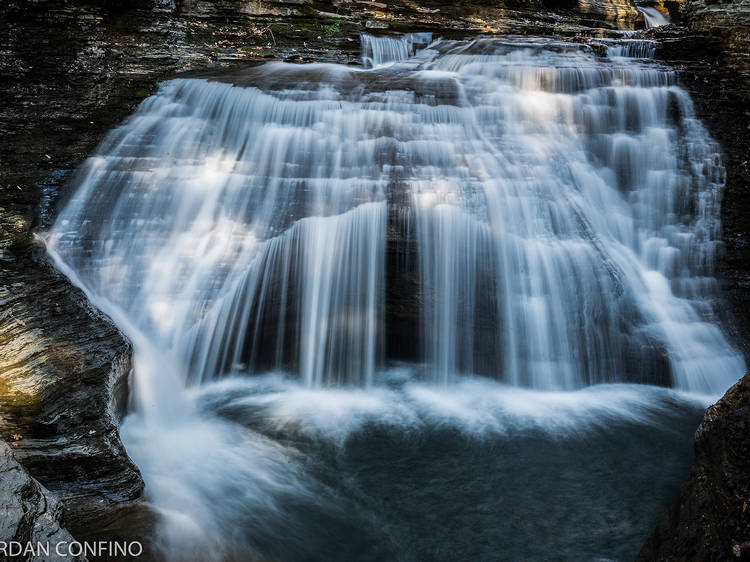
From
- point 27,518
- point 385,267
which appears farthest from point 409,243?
point 27,518

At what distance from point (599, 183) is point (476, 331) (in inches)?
112

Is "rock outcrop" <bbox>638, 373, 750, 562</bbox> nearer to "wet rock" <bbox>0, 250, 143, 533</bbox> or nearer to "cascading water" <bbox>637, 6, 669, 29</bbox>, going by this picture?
"wet rock" <bbox>0, 250, 143, 533</bbox>

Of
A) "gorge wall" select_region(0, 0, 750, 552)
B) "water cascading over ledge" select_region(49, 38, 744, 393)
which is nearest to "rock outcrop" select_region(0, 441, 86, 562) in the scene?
"gorge wall" select_region(0, 0, 750, 552)

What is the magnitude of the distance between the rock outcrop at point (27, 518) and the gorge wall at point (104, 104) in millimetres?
815

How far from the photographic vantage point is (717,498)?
2.83 meters

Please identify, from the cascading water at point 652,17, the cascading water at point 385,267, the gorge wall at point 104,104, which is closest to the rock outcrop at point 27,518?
the gorge wall at point 104,104

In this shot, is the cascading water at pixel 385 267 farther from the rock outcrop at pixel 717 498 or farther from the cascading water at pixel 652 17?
the cascading water at pixel 652 17

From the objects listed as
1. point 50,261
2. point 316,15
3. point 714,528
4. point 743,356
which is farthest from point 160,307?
point 316,15

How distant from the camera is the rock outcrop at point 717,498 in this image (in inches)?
103

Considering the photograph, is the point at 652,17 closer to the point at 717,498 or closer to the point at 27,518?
the point at 717,498

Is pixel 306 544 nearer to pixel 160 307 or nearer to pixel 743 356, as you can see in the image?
pixel 160 307

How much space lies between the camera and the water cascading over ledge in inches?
239

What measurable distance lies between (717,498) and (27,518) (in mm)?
3334

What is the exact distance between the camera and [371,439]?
5.04m
